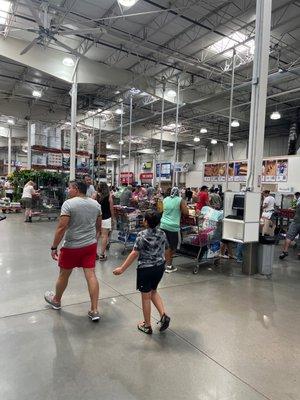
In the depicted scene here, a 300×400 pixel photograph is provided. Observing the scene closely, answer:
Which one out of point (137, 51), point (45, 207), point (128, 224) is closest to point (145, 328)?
point (128, 224)

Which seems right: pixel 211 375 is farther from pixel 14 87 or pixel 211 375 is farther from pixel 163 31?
pixel 14 87

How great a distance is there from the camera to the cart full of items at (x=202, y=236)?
5.73 m

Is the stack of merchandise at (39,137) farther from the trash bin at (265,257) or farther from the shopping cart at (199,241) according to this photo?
the trash bin at (265,257)

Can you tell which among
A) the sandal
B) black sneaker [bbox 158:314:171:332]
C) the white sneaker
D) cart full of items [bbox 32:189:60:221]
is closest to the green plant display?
cart full of items [bbox 32:189:60:221]

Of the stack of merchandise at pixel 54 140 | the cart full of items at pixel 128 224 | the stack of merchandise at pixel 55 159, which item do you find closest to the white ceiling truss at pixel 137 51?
the stack of merchandise at pixel 54 140

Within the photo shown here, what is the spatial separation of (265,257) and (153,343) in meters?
3.26

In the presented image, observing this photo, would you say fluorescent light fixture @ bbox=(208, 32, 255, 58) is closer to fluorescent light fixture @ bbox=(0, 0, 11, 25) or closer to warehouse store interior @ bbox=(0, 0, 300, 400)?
warehouse store interior @ bbox=(0, 0, 300, 400)

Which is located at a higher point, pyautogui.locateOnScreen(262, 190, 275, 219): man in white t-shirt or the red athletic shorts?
pyautogui.locateOnScreen(262, 190, 275, 219): man in white t-shirt

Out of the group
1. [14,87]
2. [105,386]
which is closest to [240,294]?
[105,386]

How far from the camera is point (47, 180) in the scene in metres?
14.6

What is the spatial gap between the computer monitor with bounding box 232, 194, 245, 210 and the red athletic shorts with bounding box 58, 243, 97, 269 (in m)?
3.14

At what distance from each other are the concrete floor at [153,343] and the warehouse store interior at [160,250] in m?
0.02

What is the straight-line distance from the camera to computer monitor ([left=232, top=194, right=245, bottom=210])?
562cm

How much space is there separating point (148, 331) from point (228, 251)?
3.92m
